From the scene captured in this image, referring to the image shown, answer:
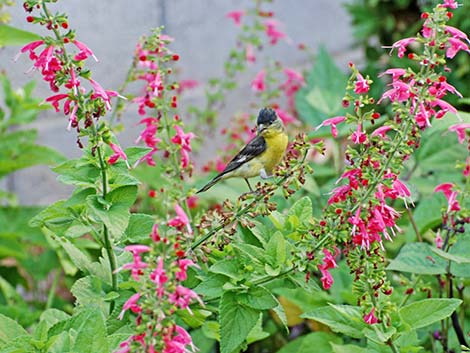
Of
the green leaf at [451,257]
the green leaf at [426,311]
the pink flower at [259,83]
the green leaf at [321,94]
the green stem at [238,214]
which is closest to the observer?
the green stem at [238,214]

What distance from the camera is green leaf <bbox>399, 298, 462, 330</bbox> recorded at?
158 cm

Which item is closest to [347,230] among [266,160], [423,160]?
[266,160]

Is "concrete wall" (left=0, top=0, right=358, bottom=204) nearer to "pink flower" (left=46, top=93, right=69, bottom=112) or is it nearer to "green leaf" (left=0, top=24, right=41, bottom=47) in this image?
"green leaf" (left=0, top=24, right=41, bottom=47)

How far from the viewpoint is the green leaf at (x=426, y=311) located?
1.58 metres

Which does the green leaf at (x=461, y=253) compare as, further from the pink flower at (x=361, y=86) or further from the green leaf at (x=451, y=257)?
the pink flower at (x=361, y=86)

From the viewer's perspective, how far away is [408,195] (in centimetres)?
156

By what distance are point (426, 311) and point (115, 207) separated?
595 mm

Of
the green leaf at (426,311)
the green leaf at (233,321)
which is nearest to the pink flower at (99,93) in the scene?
the green leaf at (233,321)

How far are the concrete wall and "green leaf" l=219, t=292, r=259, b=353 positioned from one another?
6.54ft

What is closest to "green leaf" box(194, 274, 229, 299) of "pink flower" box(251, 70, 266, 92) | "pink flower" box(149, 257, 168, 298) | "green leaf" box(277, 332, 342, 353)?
"pink flower" box(149, 257, 168, 298)

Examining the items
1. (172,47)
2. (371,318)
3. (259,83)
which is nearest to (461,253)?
(371,318)

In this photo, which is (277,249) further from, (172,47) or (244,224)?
(172,47)

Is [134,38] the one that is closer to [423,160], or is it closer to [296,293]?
[423,160]

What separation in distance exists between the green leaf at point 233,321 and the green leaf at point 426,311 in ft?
0.95
